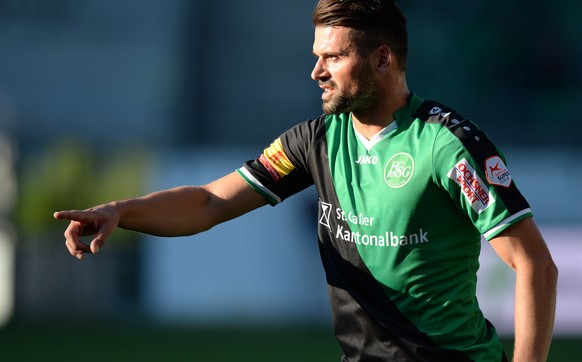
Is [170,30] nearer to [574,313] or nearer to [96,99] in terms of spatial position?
[96,99]

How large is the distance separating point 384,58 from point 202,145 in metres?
10.6

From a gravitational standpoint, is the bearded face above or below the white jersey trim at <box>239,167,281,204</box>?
above

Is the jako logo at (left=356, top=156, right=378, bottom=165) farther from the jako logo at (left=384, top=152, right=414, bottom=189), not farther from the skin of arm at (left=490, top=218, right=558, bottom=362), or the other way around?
the skin of arm at (left=490, top=218, right=558, bottom=362)

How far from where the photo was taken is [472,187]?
3.49 metres

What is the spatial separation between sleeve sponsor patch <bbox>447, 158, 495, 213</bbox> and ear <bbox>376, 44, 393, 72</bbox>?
54 cm

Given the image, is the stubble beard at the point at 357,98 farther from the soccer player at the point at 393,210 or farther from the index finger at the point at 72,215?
the index finger at the point at 72,215

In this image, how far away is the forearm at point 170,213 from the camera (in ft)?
12.9

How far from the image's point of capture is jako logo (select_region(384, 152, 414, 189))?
3666mm

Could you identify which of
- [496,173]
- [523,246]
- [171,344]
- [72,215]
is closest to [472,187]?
[496,173]

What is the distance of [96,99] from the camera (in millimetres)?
15406

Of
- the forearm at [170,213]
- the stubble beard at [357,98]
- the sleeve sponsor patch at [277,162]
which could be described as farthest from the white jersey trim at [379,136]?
the forearm at [170,213]

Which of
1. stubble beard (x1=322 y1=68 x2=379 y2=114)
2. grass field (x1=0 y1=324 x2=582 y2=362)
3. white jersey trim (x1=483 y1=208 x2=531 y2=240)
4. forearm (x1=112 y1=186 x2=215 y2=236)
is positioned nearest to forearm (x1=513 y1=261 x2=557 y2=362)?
white jersey trim (x1=483 y1=208 x2=531 y2=240)

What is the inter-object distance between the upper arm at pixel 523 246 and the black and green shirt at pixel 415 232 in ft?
0.14

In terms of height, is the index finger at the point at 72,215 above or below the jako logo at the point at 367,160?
below
